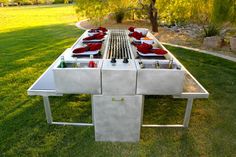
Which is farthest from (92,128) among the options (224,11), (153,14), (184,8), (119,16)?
(119,16)

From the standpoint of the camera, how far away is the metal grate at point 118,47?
9.29 feet

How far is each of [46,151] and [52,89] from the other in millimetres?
661

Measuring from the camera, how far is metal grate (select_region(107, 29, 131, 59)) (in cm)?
283

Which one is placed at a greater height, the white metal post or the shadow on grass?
the white metal post

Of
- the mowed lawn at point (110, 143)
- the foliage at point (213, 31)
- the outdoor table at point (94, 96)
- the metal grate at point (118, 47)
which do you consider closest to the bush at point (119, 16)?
the foliage at point (213, 31)

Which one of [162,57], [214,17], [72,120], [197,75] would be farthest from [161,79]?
[214,17]

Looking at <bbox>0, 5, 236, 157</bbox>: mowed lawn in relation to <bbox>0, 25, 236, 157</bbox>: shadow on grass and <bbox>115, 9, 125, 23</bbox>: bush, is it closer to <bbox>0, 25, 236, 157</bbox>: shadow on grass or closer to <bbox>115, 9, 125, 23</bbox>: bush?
<bbox>0, 25, 236, 157</bbox>: shadow on grass

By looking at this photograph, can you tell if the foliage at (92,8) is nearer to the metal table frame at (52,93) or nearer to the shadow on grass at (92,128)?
the shadow on grass at (92,128)

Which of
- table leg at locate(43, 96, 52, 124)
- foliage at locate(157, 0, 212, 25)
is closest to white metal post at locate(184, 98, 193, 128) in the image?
table leg at locate(43, 96, 52, 124)

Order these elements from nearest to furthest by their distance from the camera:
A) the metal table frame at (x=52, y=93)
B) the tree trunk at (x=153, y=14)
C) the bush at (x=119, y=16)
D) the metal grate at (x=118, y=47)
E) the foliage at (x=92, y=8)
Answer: the metal table frame at (x=52, y=93) < the metal grate at (x=118, y=47) < the foliage at (x=92, y=8) < the tree trunk at (x=153, y=14) < the bush at (x=119, y=16)

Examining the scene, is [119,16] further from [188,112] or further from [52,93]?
[52,93]

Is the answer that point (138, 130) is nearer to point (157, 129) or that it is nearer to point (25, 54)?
point (157, 129)

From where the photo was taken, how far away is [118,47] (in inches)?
128

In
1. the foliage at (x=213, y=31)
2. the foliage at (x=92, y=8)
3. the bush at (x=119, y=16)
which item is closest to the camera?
the foliage at (x=92, y=8)
